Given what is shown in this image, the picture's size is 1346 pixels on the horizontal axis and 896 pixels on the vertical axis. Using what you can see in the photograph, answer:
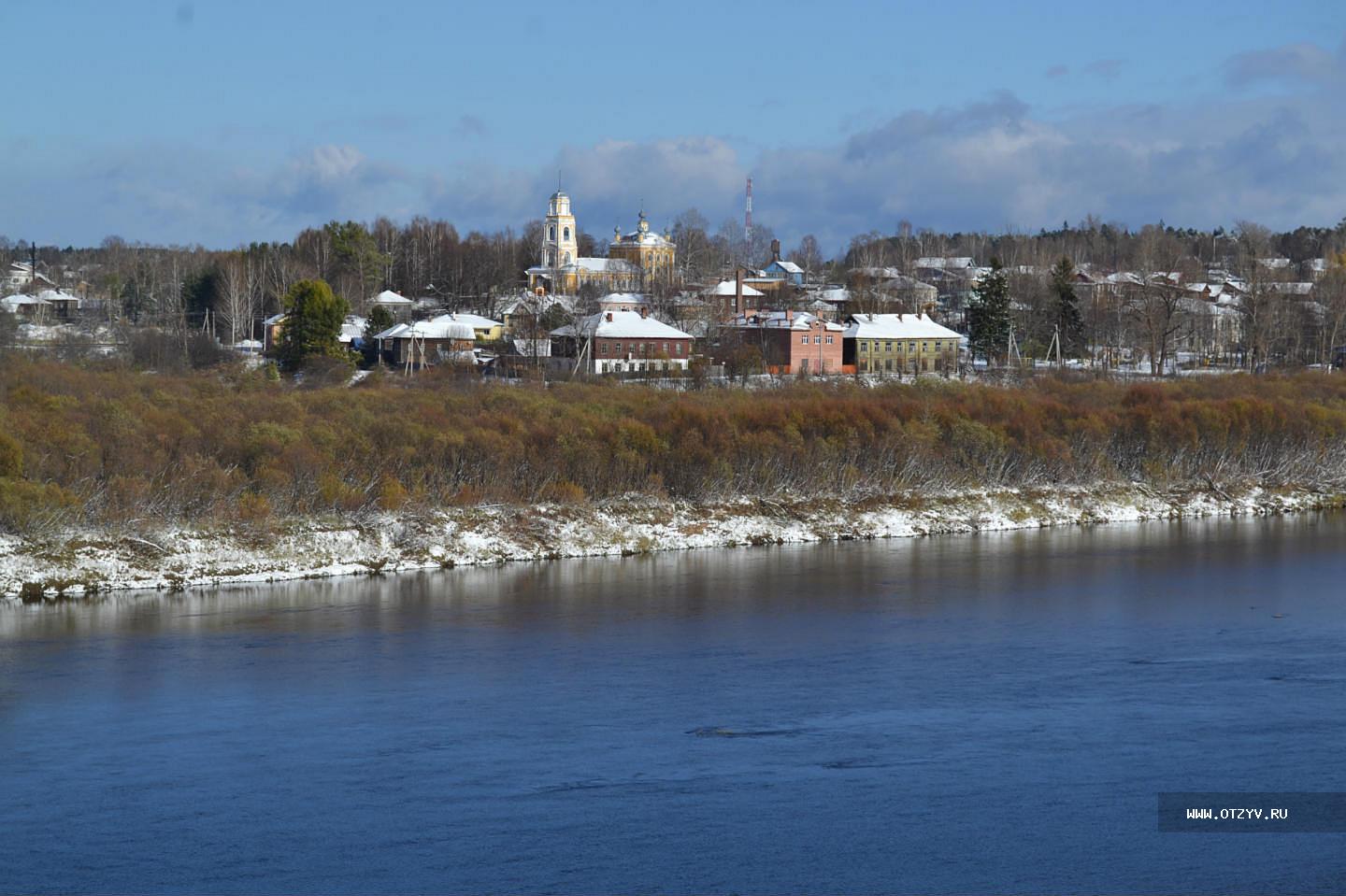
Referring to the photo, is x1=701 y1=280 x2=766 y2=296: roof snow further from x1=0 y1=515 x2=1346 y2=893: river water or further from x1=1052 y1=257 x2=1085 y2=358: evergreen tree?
x1=0 y1=515 x2=1346 y2=893: river water

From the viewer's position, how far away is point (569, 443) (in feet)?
91.0

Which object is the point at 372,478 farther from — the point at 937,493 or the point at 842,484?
the point at 937,493

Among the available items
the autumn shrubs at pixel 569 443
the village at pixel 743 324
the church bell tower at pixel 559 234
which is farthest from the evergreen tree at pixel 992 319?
the church bell tower at pixel 559 234

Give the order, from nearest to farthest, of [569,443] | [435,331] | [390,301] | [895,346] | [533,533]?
1. [533,533]
2. [569,443]
3. [435,331]
4. [895,346]
5. [390,301]

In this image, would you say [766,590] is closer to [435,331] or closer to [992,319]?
[435,331]

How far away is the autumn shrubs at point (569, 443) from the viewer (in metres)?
23.7

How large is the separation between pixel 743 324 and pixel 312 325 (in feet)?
58.3

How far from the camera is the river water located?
1015cm

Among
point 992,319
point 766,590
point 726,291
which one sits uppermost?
point 726,291

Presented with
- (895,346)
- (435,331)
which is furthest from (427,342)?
(895,346)

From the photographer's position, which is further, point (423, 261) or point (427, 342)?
point (423, 261)

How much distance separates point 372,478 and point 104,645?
861 centimetres

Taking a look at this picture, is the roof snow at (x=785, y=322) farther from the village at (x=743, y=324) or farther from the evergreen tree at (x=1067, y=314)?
the evergreen tree at (x=1067, y=314)

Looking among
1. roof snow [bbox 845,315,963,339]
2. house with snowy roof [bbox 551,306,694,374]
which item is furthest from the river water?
roof snow [bbox 845,315,963,339]
